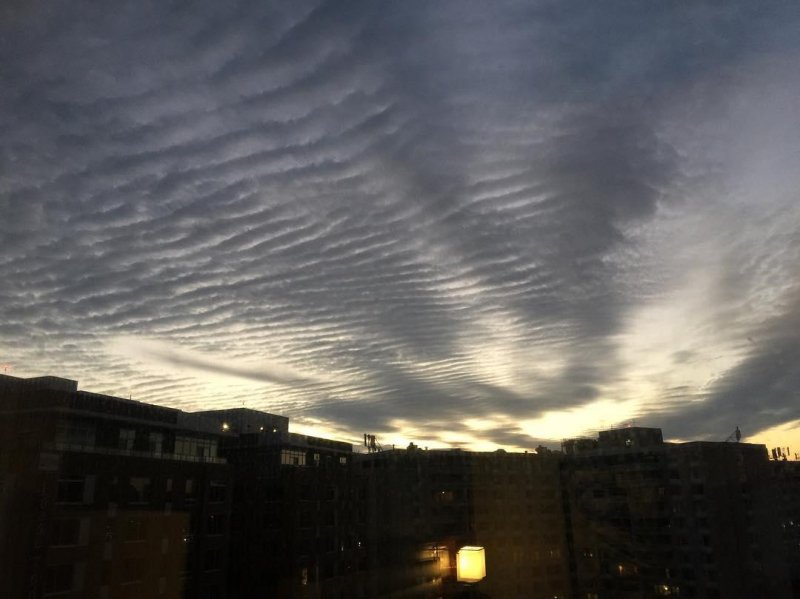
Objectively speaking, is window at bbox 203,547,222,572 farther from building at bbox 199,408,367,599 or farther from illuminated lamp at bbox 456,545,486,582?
illuminated lamp at bbox 456,545,486,582

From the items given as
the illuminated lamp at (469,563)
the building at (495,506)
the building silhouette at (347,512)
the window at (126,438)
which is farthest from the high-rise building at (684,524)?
the illuminated lamp at (469,563)

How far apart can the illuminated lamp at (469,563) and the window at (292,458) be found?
20.4 meters

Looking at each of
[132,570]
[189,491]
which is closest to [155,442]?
[189,491]

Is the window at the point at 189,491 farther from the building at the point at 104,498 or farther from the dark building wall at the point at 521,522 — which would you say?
the dark building wall at the point at 521,522

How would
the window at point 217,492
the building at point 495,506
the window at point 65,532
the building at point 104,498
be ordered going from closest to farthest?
the building at point 104,498 < the window at point 65,532 < the window at point 217,492 < the building at point 495,506

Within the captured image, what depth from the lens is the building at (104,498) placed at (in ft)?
43.5

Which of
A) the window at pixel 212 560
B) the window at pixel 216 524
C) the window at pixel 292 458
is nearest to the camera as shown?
the window at pixel 212 560

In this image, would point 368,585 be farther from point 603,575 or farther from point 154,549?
point 603,575

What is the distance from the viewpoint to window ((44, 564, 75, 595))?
549 inches

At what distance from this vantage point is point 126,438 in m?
19.1

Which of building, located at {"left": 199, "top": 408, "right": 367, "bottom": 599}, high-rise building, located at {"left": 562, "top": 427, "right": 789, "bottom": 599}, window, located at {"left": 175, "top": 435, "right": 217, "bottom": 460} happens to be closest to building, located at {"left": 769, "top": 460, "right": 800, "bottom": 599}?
high-rise building, located at {"left": 562, "top": 427, "right": 789, "bottom": 599}

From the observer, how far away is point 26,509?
13430 millimetres

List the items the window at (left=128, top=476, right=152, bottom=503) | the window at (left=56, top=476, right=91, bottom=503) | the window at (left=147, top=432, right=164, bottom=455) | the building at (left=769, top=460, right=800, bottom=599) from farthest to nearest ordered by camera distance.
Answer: the building at (left=769, top=460, right=800, bottom=599)
the window at (left=147, top=432, right=164, bottom=455)
the window at (left=128, top=476, right=152, bottom=503)
the window at (left=56, top=476, right=91, bottom=503)

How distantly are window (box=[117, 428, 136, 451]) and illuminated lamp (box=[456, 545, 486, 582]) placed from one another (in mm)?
14537
